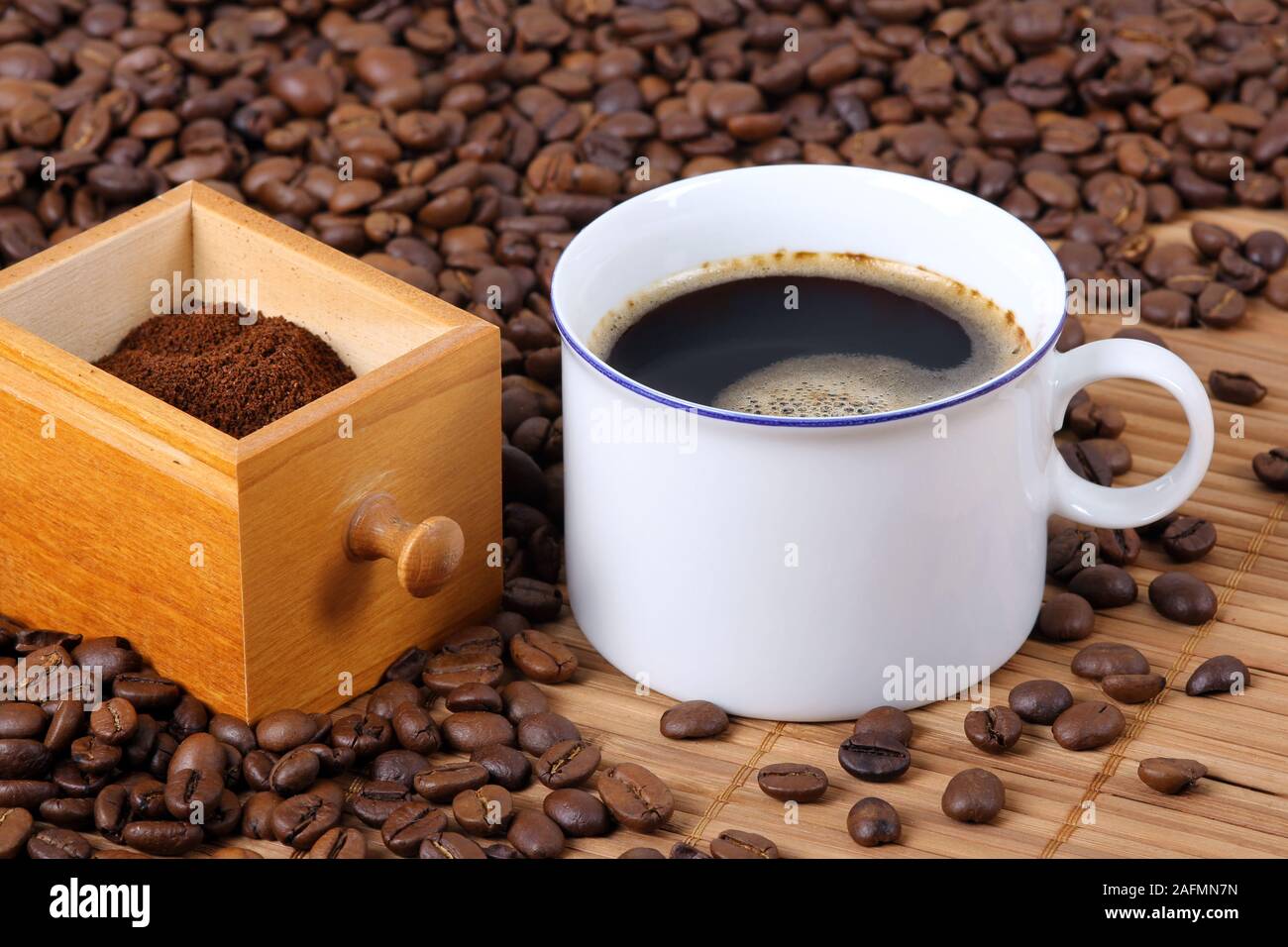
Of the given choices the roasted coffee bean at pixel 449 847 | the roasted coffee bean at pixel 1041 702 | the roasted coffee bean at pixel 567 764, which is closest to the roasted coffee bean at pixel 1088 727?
the roasted coffee bean at pixel 1041 702

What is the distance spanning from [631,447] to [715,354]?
19 centimetres

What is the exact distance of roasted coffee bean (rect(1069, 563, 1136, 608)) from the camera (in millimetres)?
1628

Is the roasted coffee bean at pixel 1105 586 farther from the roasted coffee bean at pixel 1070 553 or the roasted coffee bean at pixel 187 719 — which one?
the roasted coffee bean at pixel 187 719

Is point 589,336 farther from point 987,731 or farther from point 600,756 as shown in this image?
point 987,731

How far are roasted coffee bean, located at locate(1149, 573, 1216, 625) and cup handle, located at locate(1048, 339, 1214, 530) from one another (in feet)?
0.29

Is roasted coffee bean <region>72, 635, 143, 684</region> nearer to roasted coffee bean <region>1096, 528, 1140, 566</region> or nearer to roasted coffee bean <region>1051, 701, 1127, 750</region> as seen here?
roasted coffee bean <region>1051, 701, 1127, 750</region>

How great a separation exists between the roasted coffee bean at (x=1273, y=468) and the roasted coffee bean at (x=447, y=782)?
31.8 inches

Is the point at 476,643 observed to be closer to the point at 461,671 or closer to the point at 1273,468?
the point at 461,671

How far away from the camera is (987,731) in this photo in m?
1.46

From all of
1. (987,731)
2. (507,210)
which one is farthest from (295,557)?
(507,210)

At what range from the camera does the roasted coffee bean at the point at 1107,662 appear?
60.2 inches

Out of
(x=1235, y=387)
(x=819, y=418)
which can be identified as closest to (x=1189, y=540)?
(x=1235, y=387)

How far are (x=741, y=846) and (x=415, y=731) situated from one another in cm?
27

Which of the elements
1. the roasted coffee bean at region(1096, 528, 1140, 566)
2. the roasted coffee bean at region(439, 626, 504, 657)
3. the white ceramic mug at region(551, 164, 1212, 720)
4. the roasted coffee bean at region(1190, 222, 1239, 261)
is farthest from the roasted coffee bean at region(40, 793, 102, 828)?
the roasted coffee bean at region(1190, 222, 1239, 261)
